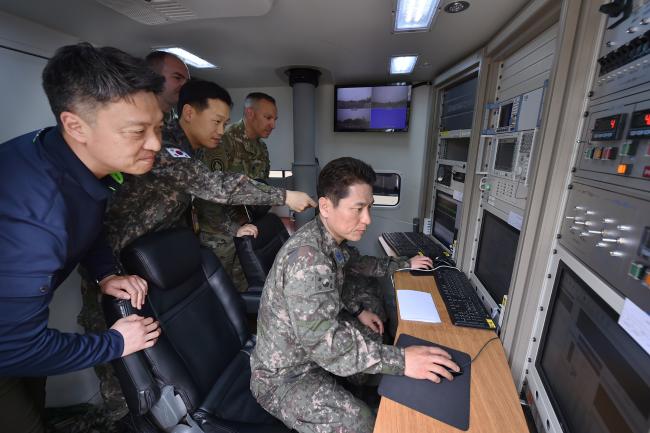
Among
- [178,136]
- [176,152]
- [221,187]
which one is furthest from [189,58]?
[221,187]

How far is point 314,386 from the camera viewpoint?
1001 mm

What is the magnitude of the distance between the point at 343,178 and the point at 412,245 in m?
1.25

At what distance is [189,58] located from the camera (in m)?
2.20

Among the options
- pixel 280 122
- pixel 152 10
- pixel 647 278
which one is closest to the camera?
pixel 647 278

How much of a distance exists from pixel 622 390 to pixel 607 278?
0.24 metres

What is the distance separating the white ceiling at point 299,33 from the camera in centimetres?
134

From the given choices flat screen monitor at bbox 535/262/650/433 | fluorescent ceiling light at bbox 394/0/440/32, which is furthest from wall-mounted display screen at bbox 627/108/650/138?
fluorescent ceiling light at bbox 394/0/440/32

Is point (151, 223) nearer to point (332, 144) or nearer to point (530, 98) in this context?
point (530, 98)

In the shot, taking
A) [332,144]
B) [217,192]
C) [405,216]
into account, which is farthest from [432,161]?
[217,192]

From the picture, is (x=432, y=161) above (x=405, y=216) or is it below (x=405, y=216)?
above

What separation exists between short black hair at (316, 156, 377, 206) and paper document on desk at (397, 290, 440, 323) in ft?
2.07

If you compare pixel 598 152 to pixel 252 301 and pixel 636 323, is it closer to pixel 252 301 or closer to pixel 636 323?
pixel 636 323

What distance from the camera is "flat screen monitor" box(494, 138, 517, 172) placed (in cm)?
129

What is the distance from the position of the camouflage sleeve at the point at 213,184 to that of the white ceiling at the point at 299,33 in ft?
2.47
